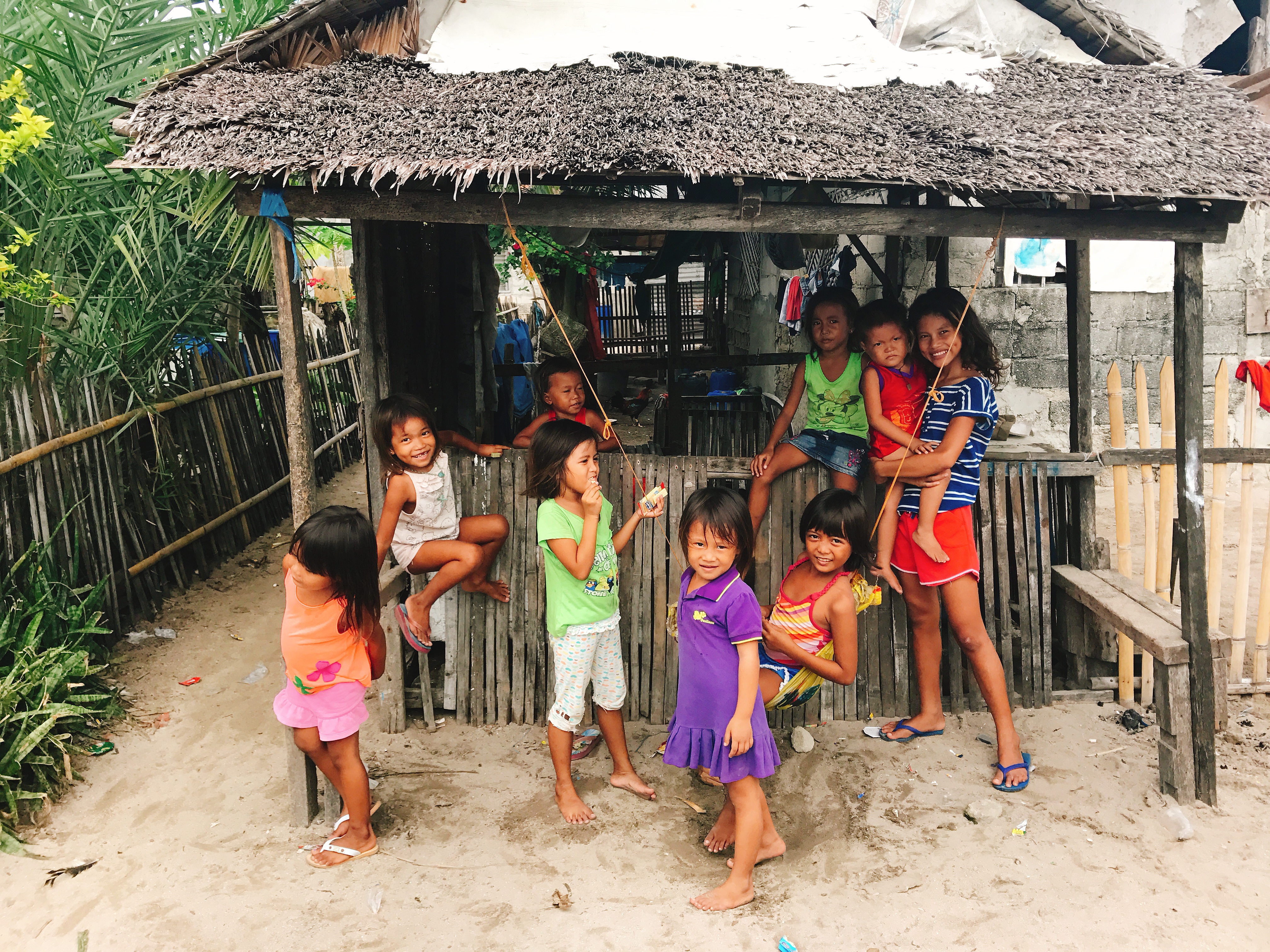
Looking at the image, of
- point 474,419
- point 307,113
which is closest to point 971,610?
point 307,113

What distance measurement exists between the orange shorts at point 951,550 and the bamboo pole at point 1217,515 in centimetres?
132

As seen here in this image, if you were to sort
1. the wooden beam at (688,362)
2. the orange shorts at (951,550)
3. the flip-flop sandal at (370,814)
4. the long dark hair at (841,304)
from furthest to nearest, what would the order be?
the wooden beam at (688,362)
the long dark hair at (841,304)
the orange shorts at (951,550)
the flip-flop sandal at (370,814)

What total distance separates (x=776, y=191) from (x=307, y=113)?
11.6ft

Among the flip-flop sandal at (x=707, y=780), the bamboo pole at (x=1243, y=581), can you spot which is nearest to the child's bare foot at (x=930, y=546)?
the flip-flop sandal at (x=707, y=780)

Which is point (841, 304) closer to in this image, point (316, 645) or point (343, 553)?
point (343, 553)

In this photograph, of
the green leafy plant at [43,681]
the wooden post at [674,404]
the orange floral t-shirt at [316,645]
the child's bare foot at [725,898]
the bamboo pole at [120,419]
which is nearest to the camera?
the child's bare foot at [725,898]

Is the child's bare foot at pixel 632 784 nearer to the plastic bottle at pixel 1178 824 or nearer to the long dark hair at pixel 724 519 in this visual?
the long dark hair at pixel 724 519

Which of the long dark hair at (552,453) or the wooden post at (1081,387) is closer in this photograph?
the long dark hair at (552,453)

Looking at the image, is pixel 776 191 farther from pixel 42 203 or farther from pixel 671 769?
pixel 42 203

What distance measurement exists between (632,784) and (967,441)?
2.11 metres

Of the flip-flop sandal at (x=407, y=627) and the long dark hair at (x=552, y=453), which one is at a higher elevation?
the long dark hair at (x=552, y=453)

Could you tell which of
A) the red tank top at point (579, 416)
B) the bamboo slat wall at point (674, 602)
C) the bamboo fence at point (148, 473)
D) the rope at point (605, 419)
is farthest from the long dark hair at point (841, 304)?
the bamboo fence at point (148, 473)

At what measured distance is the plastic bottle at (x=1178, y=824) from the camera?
337 centimetres

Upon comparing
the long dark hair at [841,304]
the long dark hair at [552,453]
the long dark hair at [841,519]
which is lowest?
the long dark hair at [841,519]
